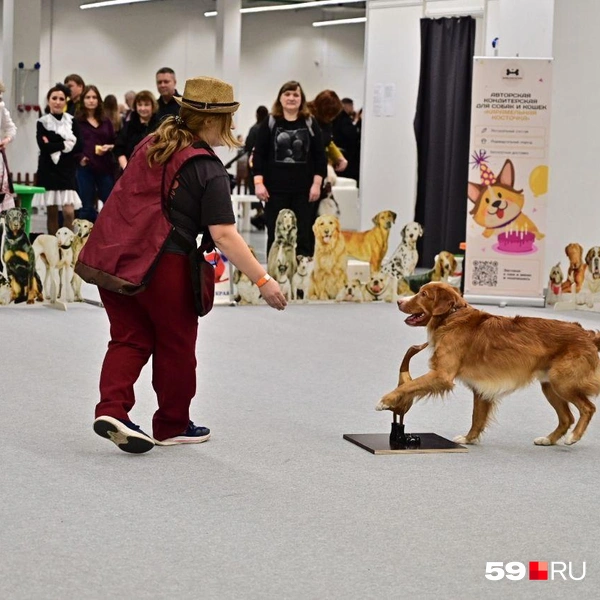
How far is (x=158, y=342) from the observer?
407 centimetres

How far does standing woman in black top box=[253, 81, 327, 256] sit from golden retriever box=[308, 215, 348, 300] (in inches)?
13.2

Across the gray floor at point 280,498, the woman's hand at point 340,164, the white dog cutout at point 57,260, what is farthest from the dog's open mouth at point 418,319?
the woman's hand at point 340,164

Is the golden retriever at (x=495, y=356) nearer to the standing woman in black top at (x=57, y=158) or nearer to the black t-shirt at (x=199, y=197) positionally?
the black t-shirt at (x=199, y=197)

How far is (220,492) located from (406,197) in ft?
23.3

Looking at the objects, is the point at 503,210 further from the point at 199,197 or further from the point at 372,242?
the point at 199,197

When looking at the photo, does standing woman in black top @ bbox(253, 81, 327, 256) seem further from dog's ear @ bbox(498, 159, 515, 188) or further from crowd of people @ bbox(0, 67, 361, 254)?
dog's ear @ bbox(498, 159, 515, 188)

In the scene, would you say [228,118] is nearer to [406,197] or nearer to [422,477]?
[422,477]

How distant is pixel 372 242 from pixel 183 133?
174 inches

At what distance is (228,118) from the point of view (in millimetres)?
4078

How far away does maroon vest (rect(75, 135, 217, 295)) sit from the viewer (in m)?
3.93

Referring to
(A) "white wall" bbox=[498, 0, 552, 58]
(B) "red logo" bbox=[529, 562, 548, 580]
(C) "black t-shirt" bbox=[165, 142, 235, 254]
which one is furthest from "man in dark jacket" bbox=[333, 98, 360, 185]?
(B) "red logo" bbox=[529, 562, 548, 580]

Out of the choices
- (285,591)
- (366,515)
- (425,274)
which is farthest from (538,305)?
(285,591)

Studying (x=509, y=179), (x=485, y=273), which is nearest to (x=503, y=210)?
(x=509, y=179)

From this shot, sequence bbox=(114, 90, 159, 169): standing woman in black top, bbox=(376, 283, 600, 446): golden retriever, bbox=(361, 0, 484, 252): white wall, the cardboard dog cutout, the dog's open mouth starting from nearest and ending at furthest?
bbox=(376, 283, 600, 446): golden retriever
the dog's open mouth
the cardboard dog cutout
bbox=(114, 90, 159, 169): standing woman in black top
bbox=(361, 0, 484, 252): white wall
